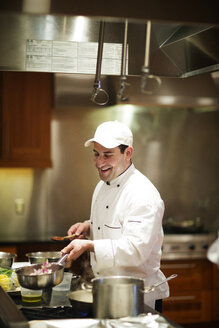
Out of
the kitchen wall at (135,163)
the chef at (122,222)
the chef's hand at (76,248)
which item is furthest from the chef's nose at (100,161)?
the kitchen wall at (135,163)

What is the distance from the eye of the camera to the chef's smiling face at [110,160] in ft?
9.91

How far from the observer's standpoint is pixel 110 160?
9.95 ft

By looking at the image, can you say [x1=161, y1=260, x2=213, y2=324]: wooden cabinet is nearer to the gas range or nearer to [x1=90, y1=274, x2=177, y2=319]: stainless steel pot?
the gas range

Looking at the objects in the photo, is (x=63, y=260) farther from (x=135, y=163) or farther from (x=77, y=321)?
(x=135, y=163)

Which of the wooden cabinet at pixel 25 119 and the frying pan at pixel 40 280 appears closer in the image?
the frying pan at pixel 40 280

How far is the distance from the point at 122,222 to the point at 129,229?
0.78 feet

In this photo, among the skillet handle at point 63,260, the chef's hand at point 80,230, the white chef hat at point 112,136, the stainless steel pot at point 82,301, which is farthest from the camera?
the chef's hand at point 80,230

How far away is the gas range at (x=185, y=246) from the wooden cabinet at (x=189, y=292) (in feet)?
0.19

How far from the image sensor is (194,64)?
2.84 meters

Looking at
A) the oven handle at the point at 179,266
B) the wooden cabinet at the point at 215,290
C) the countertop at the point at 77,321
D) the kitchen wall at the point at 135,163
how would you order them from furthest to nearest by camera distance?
the kitchen wall at the point at 135,163 → the wooden cabinet at the point at 215,290 → the oven handle at the point at 179,266 → the countertop at the point at 77,321

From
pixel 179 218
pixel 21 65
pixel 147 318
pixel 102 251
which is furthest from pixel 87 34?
pixel 179 218

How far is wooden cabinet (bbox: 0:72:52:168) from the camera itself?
5113 mm

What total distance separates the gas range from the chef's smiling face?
6.78 ft

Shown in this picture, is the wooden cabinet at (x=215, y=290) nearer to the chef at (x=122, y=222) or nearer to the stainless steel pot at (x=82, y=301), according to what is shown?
the chef at (x=122, y=222)
